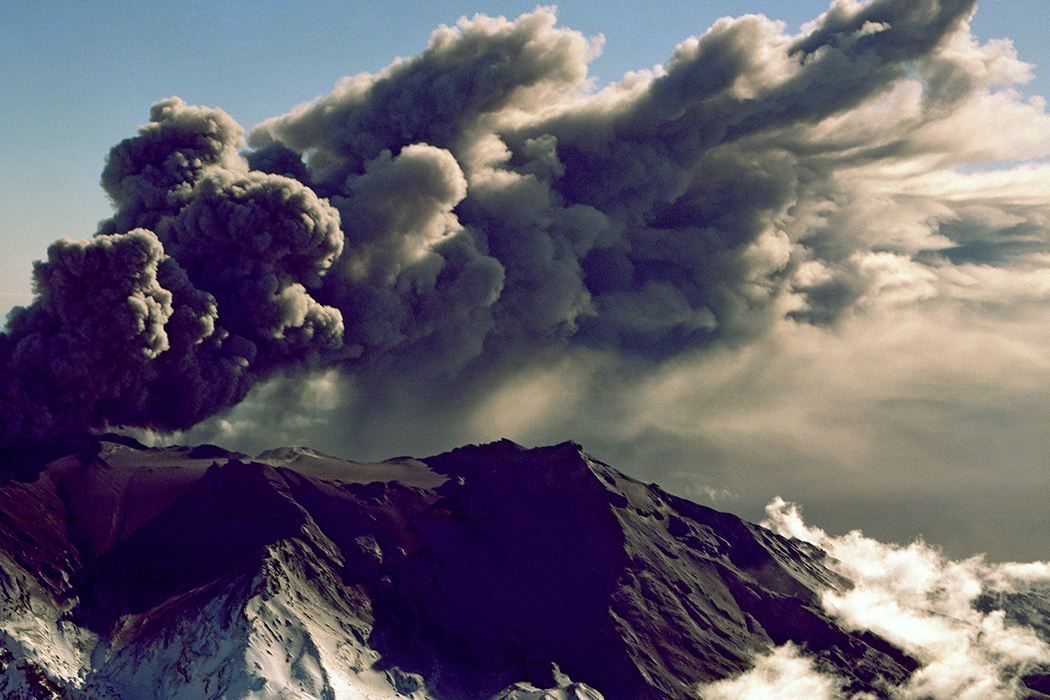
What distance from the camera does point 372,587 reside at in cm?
5838

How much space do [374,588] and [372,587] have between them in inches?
4.8

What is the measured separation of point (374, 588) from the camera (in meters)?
58.4

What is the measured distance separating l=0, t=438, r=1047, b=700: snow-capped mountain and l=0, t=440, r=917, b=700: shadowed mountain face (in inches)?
5.0

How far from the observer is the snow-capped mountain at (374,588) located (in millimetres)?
50469

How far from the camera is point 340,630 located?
5381 cm

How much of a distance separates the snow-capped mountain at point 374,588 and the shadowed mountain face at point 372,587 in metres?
0.13

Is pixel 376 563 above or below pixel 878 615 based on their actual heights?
below

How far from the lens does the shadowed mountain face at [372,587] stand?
50531 millimetres

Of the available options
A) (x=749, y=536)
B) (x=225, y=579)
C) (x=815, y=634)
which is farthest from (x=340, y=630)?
(x=749, y=536)

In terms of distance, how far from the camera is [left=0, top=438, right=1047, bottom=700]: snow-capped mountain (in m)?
50.5

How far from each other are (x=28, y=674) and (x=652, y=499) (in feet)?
136

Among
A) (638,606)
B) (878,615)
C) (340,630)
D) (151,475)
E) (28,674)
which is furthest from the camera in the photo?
(878,615)

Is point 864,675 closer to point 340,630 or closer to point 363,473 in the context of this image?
point 340,630

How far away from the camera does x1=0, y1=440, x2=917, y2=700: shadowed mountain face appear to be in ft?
166
